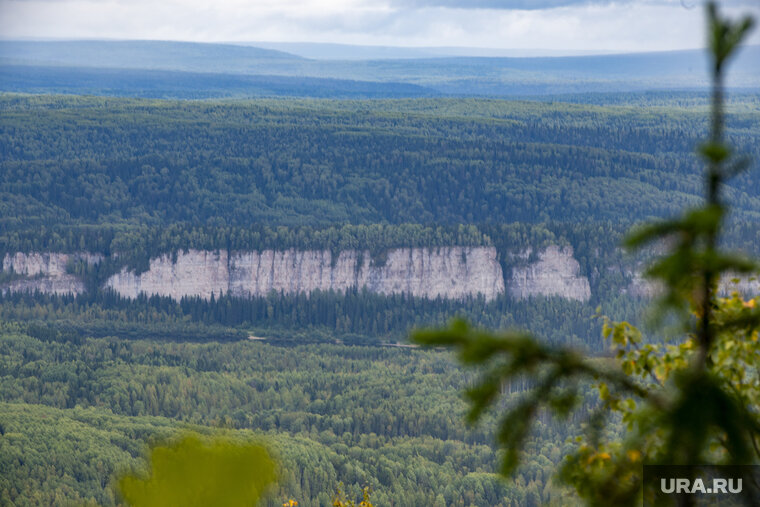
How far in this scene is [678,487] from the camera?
281 inches

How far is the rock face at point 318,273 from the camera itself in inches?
3307

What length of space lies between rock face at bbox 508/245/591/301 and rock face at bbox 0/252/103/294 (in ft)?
99.6

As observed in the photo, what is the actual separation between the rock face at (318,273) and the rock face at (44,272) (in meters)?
2.88

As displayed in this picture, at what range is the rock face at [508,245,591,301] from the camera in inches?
3250

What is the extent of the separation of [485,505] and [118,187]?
306 ft

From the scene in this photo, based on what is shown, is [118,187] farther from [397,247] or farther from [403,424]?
[403,424]

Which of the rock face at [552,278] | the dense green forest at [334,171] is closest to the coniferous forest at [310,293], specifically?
the dense green forest at [334,171]

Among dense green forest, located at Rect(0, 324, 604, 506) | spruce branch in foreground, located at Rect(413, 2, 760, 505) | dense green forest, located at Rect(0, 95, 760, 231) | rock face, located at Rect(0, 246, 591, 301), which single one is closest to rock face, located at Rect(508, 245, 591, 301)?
rock face, located at Rect(0, 246, 591, 301)

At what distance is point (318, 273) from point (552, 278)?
16379 millimetres

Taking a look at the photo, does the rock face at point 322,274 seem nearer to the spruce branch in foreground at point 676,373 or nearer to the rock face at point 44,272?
the rock face at point 44,272

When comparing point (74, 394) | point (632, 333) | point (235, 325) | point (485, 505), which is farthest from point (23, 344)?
point (632, 333)

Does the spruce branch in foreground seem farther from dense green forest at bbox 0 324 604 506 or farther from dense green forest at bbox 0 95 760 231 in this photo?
dense green forest at bbox 0 95 760 231

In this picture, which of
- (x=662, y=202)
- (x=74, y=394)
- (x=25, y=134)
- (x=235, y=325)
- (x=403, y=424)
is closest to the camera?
(x=403, y=424)

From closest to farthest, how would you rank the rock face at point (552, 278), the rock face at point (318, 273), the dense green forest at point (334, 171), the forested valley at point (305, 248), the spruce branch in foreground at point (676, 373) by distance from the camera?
the spruce branch in foreground at point (676, 373), the forested valley at point (305, 248), the rock face at point (552, 278), the rock face at point (318, 273), the dense green forest at point (334, 171)
